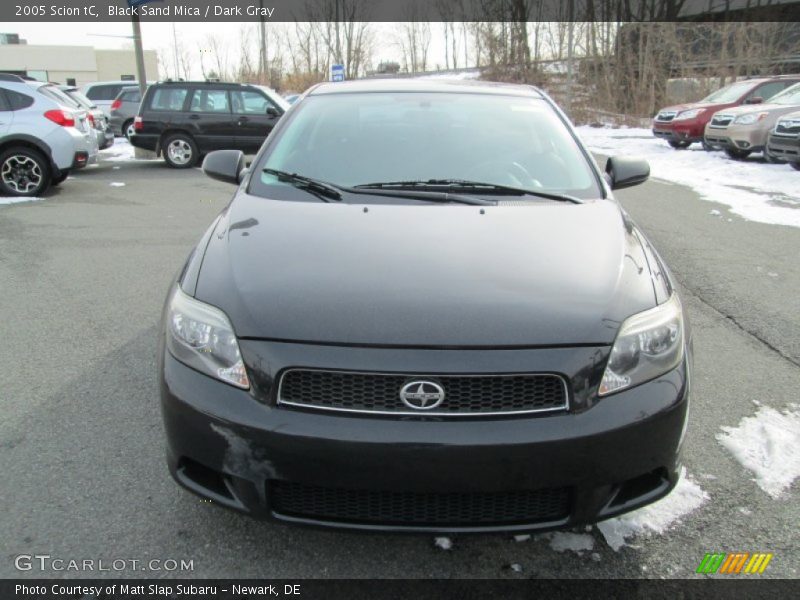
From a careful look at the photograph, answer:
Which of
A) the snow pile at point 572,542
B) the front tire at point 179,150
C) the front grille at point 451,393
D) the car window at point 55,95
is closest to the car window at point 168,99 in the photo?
the front tire at point 179,150

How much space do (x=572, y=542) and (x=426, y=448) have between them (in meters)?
0.84

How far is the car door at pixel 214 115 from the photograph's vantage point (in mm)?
13680

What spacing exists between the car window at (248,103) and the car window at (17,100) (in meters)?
4.53

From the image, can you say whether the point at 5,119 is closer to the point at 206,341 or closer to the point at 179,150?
the point at 179,150

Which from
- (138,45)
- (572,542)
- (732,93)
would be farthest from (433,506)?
(732,93)

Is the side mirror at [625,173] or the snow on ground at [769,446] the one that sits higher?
the side mirror at [625,173]

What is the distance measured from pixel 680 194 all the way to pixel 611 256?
8.83m

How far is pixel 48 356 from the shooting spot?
394 cm

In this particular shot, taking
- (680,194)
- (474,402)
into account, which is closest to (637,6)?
(680,194)


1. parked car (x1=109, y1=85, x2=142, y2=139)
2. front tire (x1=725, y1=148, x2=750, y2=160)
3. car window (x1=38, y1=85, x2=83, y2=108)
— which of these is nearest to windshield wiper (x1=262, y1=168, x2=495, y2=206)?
car window (x1=38, y1=85, x2=83, y2=108)

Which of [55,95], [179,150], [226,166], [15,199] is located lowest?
[15,199]

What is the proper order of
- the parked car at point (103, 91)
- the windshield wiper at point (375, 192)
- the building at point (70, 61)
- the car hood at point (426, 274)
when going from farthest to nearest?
the building at point (70, 61) → the parked car at point (103, 91) → the windshield wiper at point (375, 192) → the car hood at point (426, 274)

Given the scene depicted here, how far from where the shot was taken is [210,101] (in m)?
13.7

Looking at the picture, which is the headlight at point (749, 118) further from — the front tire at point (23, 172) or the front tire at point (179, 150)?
the front tire at point (23, 172)
